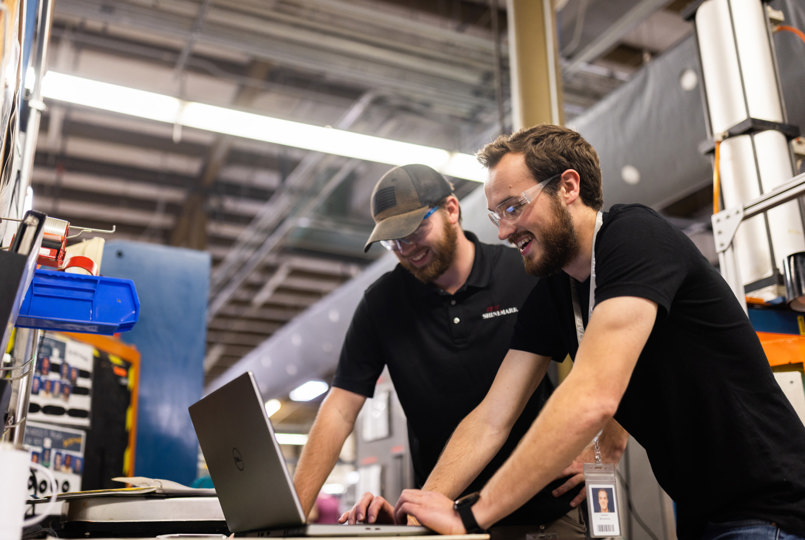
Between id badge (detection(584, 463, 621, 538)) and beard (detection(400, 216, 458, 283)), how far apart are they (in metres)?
0.79

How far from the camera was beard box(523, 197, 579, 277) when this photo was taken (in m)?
1.51

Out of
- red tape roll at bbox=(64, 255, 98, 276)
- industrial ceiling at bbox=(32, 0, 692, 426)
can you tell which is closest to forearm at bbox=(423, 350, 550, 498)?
red tape roll at bbox=(64, 255, 98, 276)

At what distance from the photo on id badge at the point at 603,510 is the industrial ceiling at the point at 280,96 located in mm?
3048

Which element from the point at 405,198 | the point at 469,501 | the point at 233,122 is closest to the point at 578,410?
the point at 469,501

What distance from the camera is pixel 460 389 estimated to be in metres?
1.94

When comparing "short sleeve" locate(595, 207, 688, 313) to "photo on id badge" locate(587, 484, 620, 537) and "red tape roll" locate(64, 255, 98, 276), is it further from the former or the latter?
"red tape roll" locate(64, 255, 98, 276)

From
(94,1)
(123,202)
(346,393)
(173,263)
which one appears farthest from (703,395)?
(123,202)

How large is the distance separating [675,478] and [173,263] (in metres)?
3.00

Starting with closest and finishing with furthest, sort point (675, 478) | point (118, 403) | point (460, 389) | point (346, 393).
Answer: point (675, 478) < point (460, 389) < point (346, 393) < point (118, 403)

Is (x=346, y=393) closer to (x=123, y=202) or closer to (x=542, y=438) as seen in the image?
(x=542, y=438)

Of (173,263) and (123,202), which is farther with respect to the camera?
(123,202)

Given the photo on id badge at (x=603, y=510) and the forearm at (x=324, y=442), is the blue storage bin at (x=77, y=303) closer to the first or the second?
the forearm at (x=324, y=442)

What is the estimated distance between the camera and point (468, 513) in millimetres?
1198

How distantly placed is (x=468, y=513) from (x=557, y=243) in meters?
0.58
